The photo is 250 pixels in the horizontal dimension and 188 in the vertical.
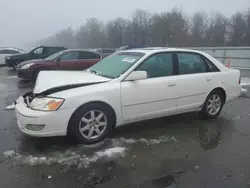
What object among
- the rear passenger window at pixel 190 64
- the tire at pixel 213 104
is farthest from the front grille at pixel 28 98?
the tire at pixel 213 104

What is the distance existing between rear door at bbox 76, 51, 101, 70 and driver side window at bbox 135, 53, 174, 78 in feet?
21.3

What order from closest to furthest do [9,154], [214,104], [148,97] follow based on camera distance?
[9,154]
[148,97]
[214,104]

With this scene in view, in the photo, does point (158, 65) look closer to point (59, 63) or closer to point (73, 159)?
point (73, 159)

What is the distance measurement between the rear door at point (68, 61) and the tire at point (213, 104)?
6661 mm

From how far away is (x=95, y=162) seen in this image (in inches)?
117

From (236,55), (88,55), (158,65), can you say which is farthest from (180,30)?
(158,65)

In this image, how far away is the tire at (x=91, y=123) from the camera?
3257 millimetres

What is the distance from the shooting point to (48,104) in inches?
123

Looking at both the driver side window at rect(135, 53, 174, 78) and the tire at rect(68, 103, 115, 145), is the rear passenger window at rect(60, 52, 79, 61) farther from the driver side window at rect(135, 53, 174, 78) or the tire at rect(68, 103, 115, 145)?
the tire at rect(68, 103, 115, 145)

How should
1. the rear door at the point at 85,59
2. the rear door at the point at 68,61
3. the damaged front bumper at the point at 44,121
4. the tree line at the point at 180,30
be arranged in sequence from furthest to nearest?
the tree line at the point at 180,30 < the rear door at the point at 85,59 < the rear door at the point at 68,61 < the damaged front bumper at the point at 44,121

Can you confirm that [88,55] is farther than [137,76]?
Yes

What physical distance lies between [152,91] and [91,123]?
3.88ft

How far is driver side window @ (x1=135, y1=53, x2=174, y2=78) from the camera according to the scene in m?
3.87

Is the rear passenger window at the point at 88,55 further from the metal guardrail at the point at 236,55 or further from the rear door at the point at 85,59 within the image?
the metal guardrail at the point at 236,55
